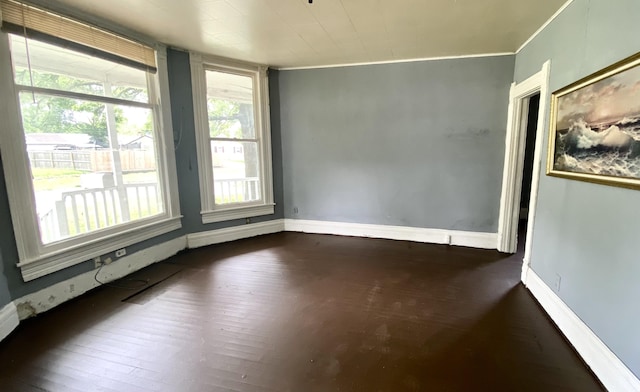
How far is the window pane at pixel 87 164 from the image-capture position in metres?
2.44

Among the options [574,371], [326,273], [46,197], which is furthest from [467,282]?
[46,197]

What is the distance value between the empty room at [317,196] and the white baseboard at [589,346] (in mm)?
18

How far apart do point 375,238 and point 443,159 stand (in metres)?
→ 1.52

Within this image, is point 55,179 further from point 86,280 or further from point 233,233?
point 233,233

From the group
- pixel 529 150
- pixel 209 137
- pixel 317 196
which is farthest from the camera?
pixel 529 150

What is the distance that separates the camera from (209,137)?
3.95 metres

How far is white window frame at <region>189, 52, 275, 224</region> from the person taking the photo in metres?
3.77

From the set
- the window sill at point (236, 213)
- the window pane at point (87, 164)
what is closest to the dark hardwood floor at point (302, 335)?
the window pane at point (87, 164)

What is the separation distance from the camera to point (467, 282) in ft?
9.67

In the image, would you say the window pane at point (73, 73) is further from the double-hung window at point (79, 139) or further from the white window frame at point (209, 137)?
the white window frame at point (209, 137)

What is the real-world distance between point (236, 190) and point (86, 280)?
6.81 ft

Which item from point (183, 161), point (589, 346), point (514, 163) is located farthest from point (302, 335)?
point (514, 163)

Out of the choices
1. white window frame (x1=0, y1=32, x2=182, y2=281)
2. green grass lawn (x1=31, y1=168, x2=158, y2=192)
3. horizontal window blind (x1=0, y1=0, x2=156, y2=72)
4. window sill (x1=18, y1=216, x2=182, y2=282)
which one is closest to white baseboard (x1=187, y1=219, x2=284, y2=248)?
window sill (x1=18, y1=216, x2=182, y2=282)

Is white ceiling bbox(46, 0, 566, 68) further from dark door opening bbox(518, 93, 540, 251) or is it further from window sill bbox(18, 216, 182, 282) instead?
dark door opening bbox(518, 93, 540, 251)
